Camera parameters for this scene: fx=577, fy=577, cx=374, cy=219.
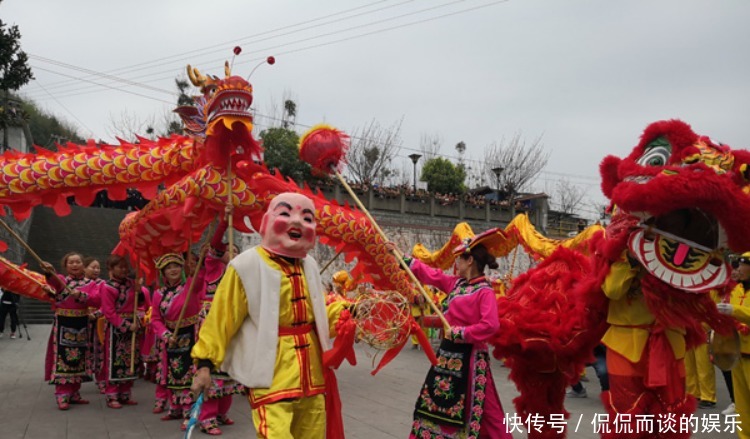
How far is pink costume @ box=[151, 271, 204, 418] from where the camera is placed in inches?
217

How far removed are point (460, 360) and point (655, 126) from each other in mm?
1869

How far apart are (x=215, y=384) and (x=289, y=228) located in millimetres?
2804

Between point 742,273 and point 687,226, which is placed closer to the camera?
point 687,226

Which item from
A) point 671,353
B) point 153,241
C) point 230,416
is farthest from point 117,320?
point 671,353

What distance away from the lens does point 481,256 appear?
12.8 feet

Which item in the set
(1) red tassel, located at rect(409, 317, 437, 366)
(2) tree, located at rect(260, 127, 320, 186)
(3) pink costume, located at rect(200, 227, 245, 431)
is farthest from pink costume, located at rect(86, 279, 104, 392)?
(2) tree, located at rect(260, 127, 320, 186)

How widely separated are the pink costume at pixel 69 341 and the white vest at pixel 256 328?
401 cm

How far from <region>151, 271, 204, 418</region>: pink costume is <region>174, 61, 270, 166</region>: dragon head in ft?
4.41

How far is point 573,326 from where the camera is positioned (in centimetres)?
382

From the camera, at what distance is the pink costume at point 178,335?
18.1ft

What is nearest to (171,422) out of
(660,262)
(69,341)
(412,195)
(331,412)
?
(69,341)

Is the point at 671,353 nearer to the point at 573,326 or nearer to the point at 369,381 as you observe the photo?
the point at 573,326

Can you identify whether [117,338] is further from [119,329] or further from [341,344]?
[341,344]

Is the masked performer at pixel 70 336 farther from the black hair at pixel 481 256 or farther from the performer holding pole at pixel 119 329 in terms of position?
the black hair at pixel 481 256
